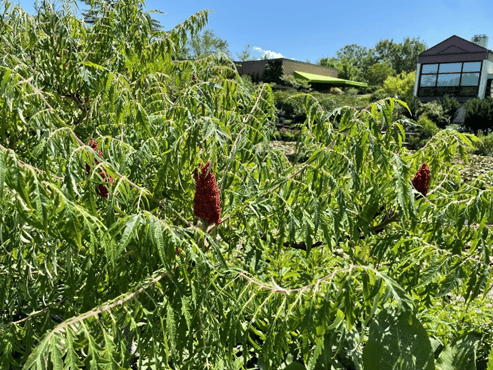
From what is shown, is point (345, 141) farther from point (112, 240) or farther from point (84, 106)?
point (84, 106)

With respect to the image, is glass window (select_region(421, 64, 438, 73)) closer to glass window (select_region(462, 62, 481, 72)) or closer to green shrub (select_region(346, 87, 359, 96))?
glass window (select_region(462, 62, 481, 72))

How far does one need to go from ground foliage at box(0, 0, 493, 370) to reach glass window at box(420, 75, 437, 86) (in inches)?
1410

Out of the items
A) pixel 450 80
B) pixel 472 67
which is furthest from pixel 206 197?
pixel 450 80

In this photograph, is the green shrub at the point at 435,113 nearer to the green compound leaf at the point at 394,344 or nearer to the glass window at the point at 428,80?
the glass window at the point at 428,80

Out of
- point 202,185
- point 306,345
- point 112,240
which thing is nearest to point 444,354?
point 306,345

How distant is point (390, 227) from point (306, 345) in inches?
59.8

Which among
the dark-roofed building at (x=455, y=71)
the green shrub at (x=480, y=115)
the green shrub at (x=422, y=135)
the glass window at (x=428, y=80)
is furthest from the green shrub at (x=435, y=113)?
the glass window at (x=428, y=80)

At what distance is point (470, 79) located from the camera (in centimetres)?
3275

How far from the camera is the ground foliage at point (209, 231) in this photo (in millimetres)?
1550

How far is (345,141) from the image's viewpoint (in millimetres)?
2033

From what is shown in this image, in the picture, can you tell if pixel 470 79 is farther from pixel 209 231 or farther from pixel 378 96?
pixel 209 231

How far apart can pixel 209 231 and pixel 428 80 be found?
1478 inches

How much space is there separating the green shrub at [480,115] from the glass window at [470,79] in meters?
9.67

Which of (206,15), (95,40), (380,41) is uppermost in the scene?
(380,41)
